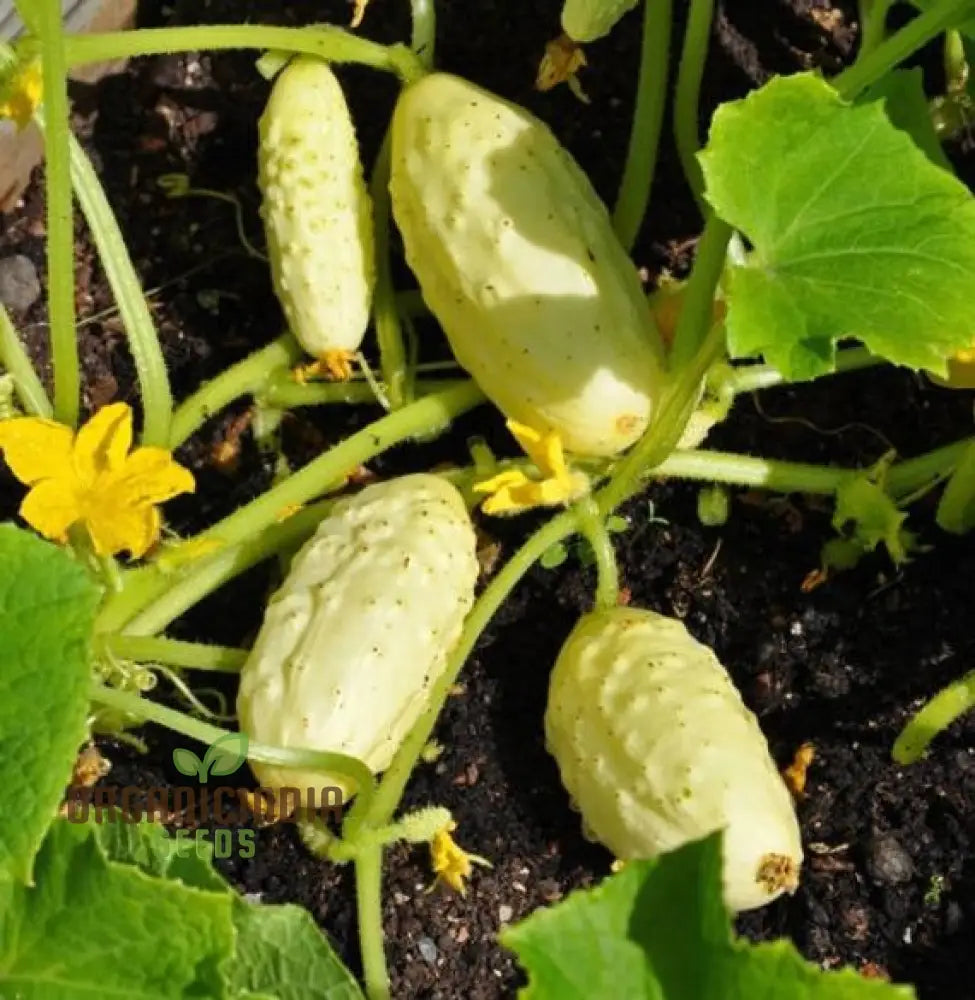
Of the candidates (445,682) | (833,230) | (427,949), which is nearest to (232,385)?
(445,682)

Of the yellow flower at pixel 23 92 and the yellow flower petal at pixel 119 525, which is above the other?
the yellow flower at pixel 23 92

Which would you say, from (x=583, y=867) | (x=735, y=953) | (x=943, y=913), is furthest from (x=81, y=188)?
(x=943, y=913)

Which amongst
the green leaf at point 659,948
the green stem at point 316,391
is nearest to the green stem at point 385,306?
the green stem at point 316,391

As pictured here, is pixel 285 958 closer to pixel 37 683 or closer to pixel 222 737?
pixel 222 737

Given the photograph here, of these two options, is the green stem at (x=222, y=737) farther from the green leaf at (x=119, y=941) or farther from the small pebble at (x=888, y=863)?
the small pebble at (x=888, y=863)

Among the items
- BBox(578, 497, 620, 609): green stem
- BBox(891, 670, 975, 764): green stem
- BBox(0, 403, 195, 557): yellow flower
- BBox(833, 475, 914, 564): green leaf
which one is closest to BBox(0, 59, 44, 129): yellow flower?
BBox(0, 403, 195, 557): yellow flower

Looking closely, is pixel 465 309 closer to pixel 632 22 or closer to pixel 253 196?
pixel 253 196

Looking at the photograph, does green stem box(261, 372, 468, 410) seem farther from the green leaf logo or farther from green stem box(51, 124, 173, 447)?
the green leaf logo
